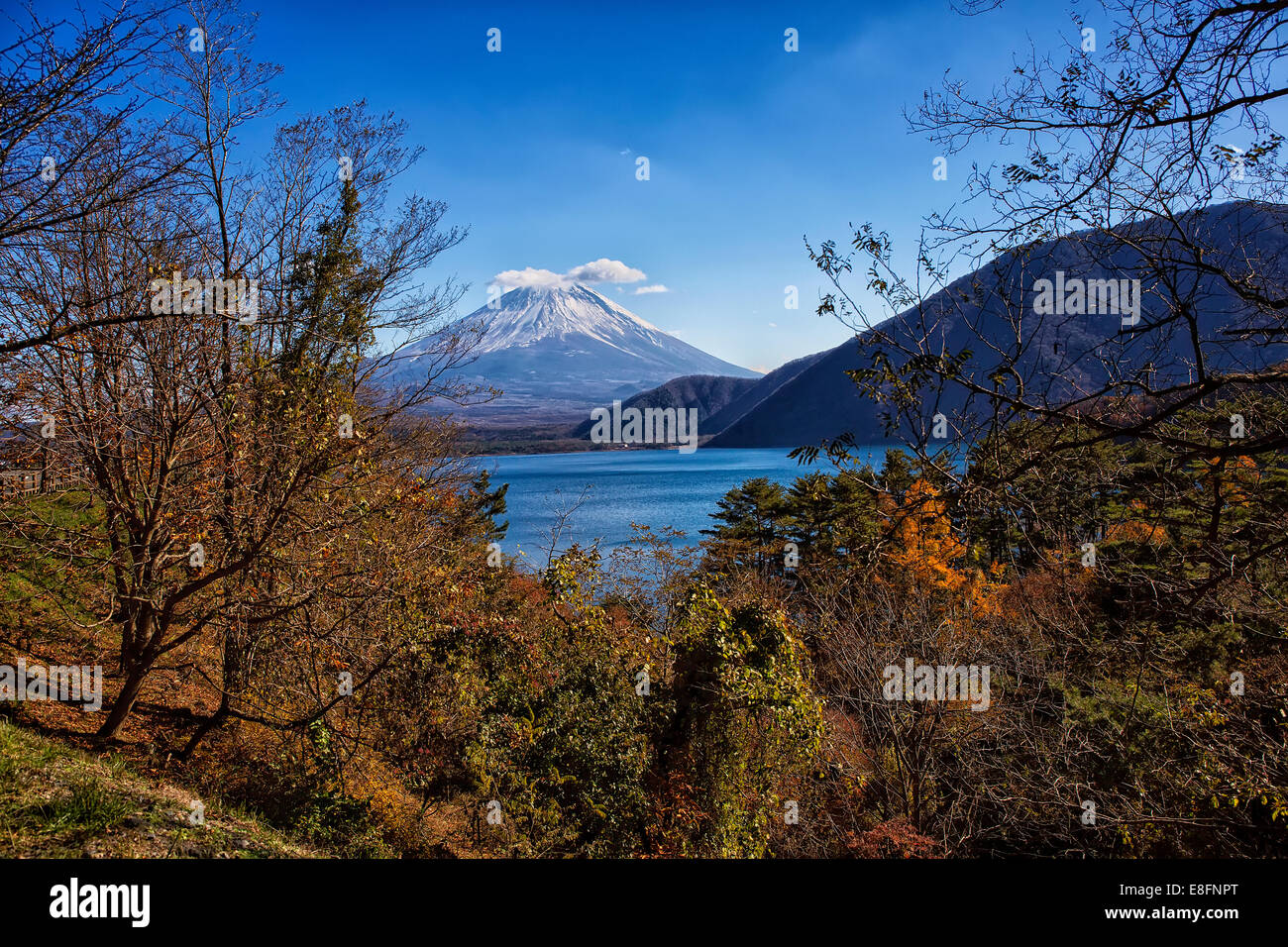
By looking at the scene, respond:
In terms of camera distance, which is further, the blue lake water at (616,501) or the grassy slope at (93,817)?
the blue lake water at (616,501)

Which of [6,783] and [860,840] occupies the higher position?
[6,783]

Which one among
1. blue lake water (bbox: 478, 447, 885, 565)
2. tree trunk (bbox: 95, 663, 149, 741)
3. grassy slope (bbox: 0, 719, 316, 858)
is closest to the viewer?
grassy slope (bbox: 0, 719, 316, 858)

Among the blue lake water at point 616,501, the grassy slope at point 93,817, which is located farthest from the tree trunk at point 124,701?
the blue lake water at point 616,501

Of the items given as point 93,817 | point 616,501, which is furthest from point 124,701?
point 616,501

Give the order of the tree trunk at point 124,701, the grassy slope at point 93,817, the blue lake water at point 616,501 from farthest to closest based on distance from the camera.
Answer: the blue lake water at point 616,501, the tree trunk at point 124,701, the grassy slope at point 93,817

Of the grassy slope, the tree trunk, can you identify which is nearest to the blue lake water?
the tree trunk

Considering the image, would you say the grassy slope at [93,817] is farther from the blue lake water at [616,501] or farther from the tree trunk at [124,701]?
the blue lake water at [616,501]

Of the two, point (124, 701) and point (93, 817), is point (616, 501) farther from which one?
point (93, 817)

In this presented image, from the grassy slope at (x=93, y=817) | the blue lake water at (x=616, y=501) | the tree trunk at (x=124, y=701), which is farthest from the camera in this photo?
the blue lake water at (x=616, y=501)

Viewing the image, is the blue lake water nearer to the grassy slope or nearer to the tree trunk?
the tree trunk

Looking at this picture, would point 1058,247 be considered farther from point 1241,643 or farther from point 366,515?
point 1241,643
